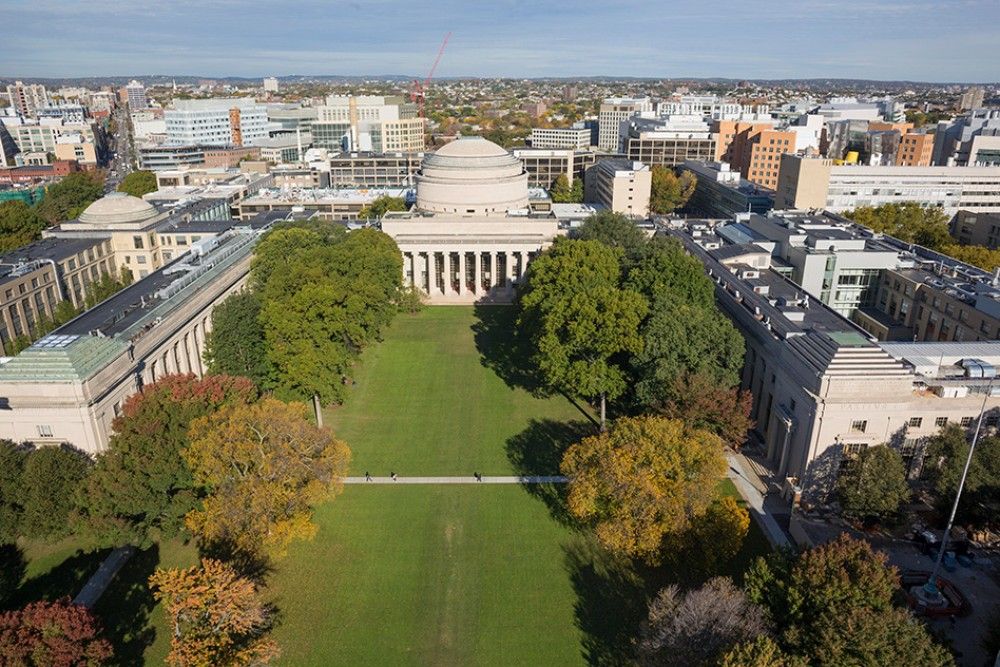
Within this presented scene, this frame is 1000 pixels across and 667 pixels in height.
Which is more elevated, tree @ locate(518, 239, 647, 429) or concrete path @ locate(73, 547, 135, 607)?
tree @ locate(518, 239, 647, 429)

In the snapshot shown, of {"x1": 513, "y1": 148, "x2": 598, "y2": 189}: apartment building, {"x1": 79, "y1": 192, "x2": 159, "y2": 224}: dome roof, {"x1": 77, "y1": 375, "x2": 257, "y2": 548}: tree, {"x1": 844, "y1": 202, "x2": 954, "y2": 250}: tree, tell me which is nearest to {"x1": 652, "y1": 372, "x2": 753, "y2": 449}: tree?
{"x1": 77, "y1": 375, "x2": 257, "y2": 548}: tree

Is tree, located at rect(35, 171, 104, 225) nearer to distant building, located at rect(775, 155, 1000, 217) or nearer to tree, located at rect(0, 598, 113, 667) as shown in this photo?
tree, located at rect(0, 598, 113, 667)

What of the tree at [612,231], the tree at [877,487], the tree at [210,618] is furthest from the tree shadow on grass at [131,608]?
the tree at [612,231]

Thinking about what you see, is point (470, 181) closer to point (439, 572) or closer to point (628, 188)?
point (628, 188)

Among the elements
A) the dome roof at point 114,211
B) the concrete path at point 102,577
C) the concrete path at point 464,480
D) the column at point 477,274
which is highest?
the dome roof at point 114,211

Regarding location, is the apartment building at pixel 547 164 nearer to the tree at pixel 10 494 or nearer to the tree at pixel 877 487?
the tree at pixel 877 487

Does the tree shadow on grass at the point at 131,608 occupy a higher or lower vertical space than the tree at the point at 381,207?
lower

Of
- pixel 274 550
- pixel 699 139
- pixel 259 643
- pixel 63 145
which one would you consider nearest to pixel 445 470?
pixel 274 550
